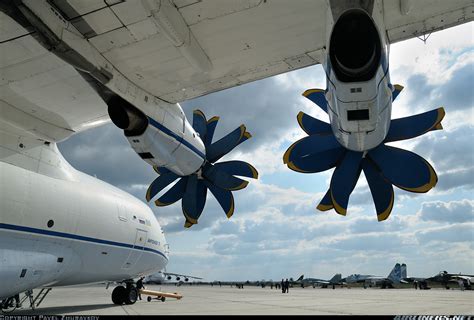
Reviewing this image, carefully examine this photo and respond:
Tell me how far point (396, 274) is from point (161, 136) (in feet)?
154

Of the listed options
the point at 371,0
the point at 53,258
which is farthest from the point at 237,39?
the point at 53,258

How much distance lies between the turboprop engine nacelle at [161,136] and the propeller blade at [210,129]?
1.18 metres

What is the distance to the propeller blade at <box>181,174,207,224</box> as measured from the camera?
8.05 meters

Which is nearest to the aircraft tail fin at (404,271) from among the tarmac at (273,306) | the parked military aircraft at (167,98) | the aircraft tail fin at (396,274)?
the aircraft tail fin at (396,274)

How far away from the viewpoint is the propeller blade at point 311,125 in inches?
292

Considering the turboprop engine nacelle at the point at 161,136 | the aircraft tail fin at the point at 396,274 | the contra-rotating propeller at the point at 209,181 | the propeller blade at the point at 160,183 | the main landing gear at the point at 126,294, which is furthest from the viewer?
the aircraft tail fin at the point at 396,274

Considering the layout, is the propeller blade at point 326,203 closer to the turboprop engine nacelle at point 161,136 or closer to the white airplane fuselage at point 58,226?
the turboprop engine nacelle at point 161,136

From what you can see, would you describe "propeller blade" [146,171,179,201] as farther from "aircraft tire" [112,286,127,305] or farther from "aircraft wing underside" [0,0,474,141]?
"aircraft tire" [112,286,127,305]

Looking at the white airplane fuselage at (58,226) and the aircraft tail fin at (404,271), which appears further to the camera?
the aircraft tail fin at (404,271)

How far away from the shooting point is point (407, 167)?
6.25m

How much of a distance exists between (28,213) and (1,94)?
2.47m

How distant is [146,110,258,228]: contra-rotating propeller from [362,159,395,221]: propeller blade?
7.30 feet

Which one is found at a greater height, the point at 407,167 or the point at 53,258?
the point at 407,167

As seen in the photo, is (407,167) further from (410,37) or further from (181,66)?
(181,66)
